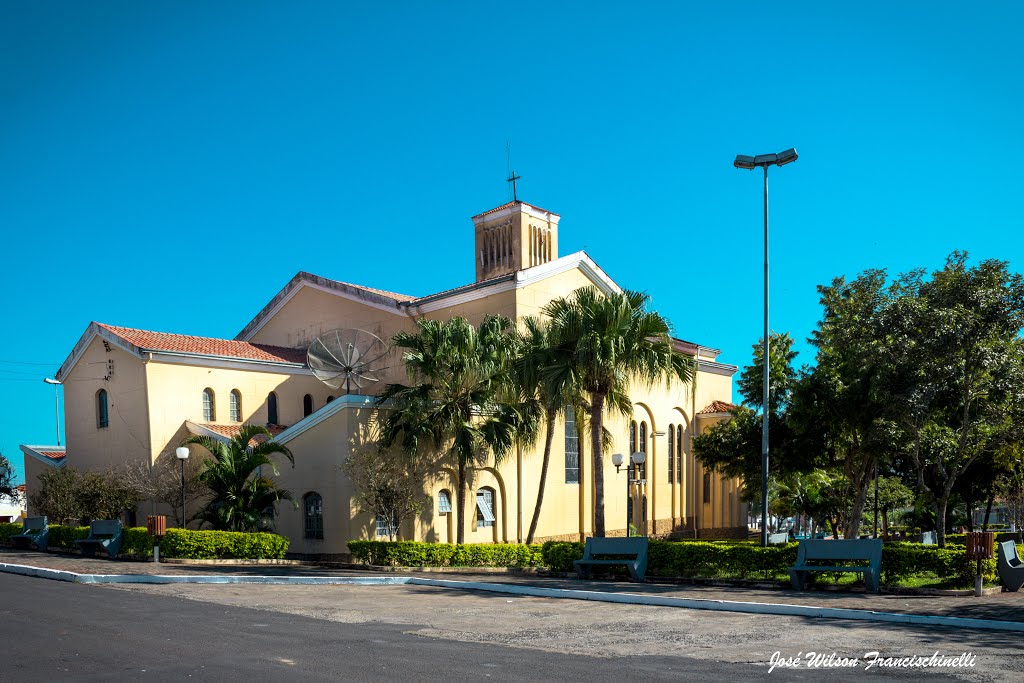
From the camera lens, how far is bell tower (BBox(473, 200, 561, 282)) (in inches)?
1479

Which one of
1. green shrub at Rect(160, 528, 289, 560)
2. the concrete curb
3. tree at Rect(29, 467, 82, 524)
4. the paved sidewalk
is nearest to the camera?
the concrete curb

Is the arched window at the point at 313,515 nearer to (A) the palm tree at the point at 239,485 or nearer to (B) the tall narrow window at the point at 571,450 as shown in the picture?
(A) the palm tree at the point at 239,485

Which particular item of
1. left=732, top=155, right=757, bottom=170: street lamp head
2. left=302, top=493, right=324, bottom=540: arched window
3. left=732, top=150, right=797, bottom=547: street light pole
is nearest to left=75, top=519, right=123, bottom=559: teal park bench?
left=302, top=493, right=324, bottom=540: arched window

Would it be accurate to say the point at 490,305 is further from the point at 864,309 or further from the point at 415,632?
the point at 415,632

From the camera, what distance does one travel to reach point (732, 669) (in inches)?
369

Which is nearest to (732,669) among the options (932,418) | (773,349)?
(932,418)

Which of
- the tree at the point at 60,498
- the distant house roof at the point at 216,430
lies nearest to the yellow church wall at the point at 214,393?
the distant house roof at the point at 216,430

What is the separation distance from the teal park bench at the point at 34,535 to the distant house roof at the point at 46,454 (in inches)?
199

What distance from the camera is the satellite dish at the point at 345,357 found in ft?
95.0

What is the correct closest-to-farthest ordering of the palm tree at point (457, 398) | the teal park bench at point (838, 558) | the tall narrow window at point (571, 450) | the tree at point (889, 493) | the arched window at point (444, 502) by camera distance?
the teal park bench at point (838, 558)
the palm tree at point (457, 398)
the arched window at point (444, 502)
the tall narrow window at point (571, 450)
the tree at point (889, 493)

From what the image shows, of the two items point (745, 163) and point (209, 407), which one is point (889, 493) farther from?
point (209, 407)

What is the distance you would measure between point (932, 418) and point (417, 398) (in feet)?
43.7

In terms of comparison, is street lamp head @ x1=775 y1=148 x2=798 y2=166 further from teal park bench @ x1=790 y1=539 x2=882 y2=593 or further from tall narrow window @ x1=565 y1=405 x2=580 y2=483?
tall narrow window @ x1=565 y1=405 x2=580 y2=483

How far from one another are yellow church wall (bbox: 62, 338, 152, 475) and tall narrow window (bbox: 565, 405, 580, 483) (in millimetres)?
14428
